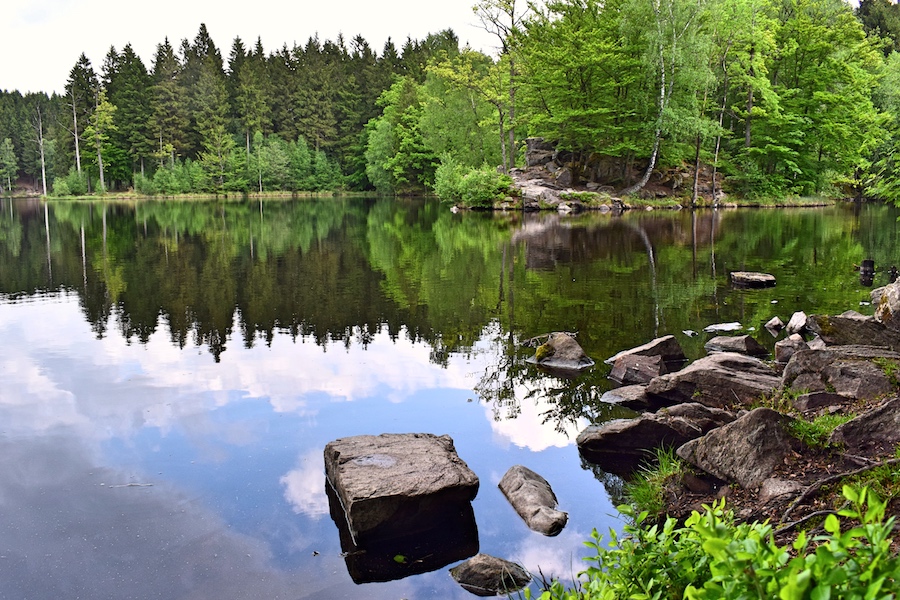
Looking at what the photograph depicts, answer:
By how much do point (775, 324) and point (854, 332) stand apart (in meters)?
3.45

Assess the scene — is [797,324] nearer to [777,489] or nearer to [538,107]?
[777,489]

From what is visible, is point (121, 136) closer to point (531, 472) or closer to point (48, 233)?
point (48, 233)

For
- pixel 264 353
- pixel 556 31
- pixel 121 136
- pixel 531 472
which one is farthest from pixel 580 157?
pixel 121 136

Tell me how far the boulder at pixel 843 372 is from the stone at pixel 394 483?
13.0ft

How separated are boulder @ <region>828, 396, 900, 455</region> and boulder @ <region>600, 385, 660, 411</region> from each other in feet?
10.3

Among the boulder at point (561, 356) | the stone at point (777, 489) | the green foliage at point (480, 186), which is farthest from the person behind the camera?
the green foliage at point (480, 186)

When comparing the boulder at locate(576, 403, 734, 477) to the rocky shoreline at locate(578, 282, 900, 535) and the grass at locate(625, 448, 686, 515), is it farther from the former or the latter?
the grass at locate(625, 448, 686, 515)

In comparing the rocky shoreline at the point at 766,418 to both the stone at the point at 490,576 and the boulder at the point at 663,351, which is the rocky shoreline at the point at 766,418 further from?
the stone at the point at 490,576

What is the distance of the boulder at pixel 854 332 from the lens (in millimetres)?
8656

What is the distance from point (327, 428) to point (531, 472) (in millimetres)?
2698

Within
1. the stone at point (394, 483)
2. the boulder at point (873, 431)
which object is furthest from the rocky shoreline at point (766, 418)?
the stone at point (394, 483)

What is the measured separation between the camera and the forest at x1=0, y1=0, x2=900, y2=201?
44219 millimetres

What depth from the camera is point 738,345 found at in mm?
10789

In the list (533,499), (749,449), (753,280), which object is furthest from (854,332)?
(753,280)
